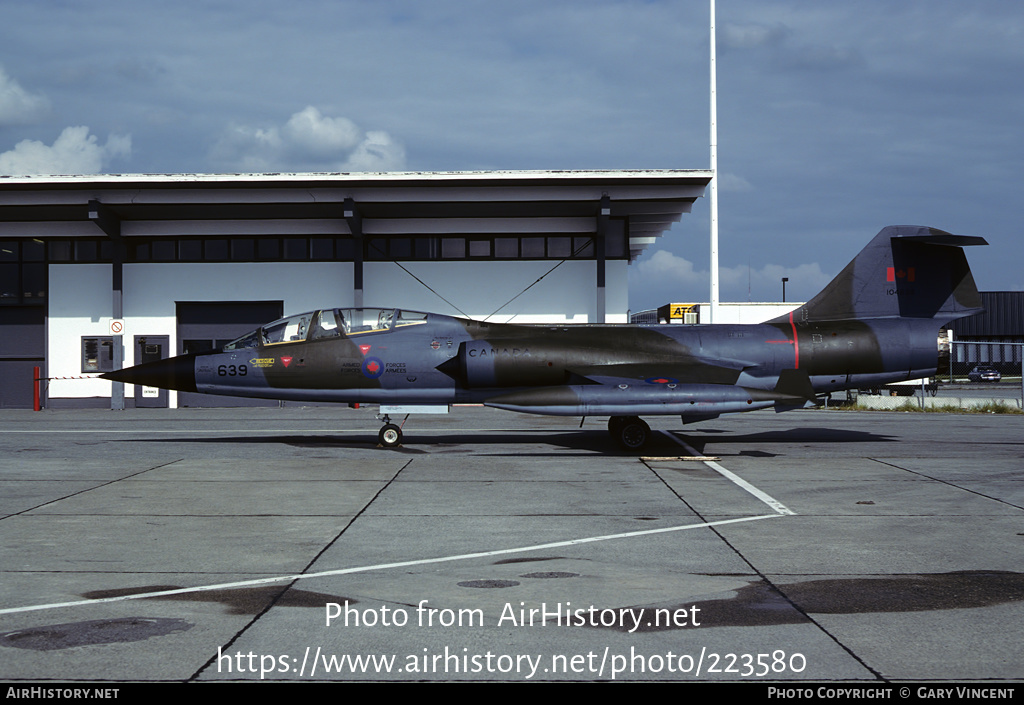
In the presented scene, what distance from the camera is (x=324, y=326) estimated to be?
1758cm

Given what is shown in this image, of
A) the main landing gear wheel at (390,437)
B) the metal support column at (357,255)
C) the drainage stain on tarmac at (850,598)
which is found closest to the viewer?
the drainage stain on tarmac at (850,598)

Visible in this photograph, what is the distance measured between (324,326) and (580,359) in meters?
5.22

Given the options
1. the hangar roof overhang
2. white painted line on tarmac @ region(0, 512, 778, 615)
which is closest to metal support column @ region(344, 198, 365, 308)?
the hangar roof overhang

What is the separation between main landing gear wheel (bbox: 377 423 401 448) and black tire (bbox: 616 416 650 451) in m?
4.52

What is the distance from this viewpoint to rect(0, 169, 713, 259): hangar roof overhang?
32719 mm

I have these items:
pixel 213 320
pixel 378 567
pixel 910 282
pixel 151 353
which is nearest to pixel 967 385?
pixel 910 282

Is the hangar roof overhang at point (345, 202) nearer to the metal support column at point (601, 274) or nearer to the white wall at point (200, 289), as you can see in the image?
the metal support column at point (601, 274)

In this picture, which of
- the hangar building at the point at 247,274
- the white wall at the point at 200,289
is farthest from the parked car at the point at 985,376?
the white wall at the point at 200,289

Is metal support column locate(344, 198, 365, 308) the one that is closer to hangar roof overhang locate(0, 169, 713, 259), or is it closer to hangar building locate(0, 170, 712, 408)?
hangar building locate(0, 170, 712, 408)

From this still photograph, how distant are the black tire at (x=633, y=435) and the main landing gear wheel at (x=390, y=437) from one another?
4517 millimetres

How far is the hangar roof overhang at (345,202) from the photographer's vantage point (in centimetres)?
3272

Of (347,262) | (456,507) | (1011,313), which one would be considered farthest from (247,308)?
(1011,313)

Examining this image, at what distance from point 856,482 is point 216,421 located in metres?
19.6

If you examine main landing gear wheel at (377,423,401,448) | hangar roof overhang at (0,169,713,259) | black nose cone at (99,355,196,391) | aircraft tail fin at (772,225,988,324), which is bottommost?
main landing gear wheel at (377,423,401,448)
